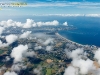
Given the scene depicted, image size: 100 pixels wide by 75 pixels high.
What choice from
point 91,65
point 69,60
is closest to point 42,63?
point 69,60

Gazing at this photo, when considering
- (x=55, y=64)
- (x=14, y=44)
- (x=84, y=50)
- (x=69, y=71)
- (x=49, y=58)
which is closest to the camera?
(x=69, y=71)

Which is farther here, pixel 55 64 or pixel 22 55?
pixel 22 55

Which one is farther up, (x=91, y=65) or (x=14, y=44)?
(x=91, y=65)

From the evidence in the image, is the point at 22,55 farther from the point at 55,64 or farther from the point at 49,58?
the point at 55,64

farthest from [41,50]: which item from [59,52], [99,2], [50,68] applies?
[99,2]

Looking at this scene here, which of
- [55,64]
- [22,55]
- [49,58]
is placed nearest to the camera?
[55,64]

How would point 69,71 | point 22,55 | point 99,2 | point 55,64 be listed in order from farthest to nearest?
point 99,2 < point 22,55 < point 55,64 < point 69,71

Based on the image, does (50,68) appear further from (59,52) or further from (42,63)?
(59,52)

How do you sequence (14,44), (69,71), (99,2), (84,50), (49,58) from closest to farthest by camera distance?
1. (69,71)
2. (49,58)
3. (84,50)
4. (14,44)
5. (99,2)

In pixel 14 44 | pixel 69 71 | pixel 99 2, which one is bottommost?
pixel 14 44
